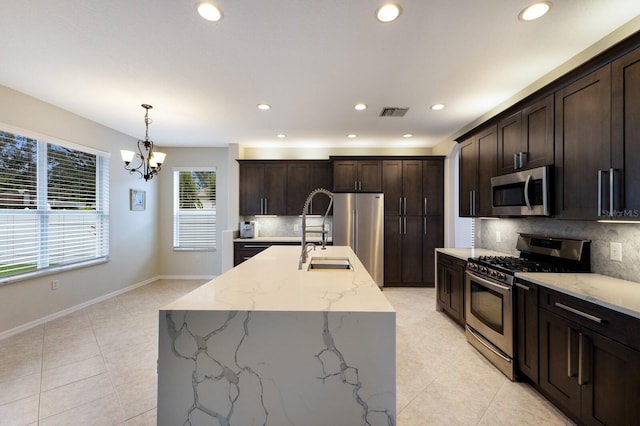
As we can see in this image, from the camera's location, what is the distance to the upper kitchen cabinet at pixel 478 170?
3.16 meters

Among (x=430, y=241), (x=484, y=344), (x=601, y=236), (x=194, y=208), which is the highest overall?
(x=194, y=208)

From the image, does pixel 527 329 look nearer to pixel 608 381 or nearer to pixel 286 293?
pixel 608 381

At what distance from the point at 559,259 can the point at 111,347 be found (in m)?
4.32

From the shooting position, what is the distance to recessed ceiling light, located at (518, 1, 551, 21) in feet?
Answer: 5.96

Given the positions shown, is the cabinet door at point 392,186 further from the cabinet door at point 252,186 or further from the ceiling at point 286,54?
the cabinet door at point 252,186

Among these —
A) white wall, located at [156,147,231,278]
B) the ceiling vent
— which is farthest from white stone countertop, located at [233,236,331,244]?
the ceiling vent

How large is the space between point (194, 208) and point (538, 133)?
5.66 metres

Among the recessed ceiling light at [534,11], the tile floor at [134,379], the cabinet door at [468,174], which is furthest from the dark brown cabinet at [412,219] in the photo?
the recessed ceiling light at [534,11]

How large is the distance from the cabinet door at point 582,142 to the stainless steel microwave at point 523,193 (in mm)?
83

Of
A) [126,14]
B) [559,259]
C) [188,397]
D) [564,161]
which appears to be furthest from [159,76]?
[559,259]

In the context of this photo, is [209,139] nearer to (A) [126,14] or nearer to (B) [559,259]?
(A) [126,14]

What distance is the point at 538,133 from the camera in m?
2.46

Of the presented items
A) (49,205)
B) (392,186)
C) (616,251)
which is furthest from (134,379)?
(392,186)

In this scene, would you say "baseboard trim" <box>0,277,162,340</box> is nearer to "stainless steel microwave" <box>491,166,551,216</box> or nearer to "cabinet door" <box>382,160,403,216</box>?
"cabinet door" <box>382,160,403,216</box>
